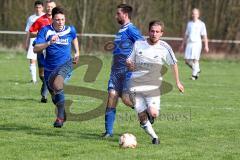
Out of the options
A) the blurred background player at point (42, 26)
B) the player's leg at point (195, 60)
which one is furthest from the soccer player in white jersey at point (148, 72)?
the player's leg at point (195, 60)

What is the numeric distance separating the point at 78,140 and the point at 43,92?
14.8ft

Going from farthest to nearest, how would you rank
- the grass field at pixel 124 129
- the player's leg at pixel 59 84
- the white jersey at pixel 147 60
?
the player's leg at pixel 59 84
the white jersey at pixel 147 60
the grass field at pixel 124 129

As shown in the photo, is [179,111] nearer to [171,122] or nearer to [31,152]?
[171,122]

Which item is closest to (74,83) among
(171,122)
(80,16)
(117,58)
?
(171,122)

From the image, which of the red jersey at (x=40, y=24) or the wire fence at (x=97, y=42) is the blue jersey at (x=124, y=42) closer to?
the red jersey at (x=40, y=24)

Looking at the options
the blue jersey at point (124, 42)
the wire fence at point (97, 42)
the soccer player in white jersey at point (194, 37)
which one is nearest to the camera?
the blue jersey at point (124, 42)

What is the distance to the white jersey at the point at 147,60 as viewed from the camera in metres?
9.41

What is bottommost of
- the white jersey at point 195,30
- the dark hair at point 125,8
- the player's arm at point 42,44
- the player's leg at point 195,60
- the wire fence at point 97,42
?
the wire fence at point 97,42

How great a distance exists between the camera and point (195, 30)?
71.7 feet

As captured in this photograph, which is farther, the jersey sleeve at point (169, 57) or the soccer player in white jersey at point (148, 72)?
the jersey sleeve at point (169, 57)

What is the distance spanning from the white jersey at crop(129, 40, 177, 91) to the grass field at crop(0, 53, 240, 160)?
0.83 m

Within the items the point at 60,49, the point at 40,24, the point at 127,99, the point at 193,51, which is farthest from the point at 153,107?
the point at 193,51

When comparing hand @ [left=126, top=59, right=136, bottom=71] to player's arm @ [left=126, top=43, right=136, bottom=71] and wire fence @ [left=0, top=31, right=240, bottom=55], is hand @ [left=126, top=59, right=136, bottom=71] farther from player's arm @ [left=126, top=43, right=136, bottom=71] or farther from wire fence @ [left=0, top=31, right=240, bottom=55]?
wire fence @ [left=0, top=31, right=240, bottom=55]

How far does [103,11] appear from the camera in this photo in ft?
118
